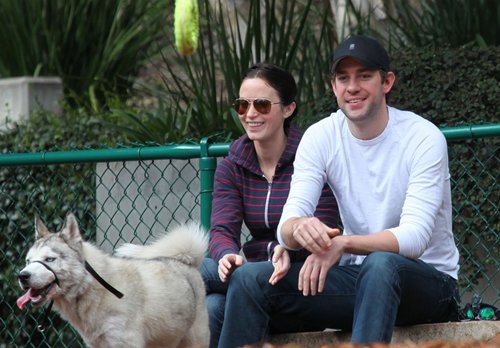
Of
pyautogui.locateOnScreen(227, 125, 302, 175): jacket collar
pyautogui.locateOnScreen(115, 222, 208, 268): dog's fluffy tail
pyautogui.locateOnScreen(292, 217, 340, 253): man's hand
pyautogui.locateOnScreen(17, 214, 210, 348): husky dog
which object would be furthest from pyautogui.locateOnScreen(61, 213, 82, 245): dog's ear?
pyautogui.locateOnScreen(292, 217, 340, 253): man's hand

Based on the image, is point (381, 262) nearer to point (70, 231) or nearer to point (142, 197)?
point (70, 231)

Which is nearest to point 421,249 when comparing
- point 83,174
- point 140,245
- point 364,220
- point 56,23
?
point 364,220

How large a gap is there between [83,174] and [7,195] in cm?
48

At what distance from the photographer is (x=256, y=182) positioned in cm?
496

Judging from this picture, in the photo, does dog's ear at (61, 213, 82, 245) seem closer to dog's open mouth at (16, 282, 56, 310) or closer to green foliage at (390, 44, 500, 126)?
dog's open mouth at (16, 282, 56, 310)

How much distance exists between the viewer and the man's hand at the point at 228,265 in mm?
4566

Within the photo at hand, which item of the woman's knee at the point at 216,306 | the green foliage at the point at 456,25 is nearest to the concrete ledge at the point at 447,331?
the woman's knee at the point at 216,306

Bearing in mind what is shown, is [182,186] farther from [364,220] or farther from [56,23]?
A: [56,23]

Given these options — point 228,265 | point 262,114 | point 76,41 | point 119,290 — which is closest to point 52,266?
point 119,290

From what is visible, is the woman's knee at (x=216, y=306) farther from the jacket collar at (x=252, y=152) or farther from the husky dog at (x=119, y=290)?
the jacket collar at (x=252, y=152)

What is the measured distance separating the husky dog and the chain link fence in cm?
46

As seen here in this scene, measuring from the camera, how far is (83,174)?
23.3ft

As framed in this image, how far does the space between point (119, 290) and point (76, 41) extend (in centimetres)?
557

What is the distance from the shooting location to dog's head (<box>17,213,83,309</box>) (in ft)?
16.0
